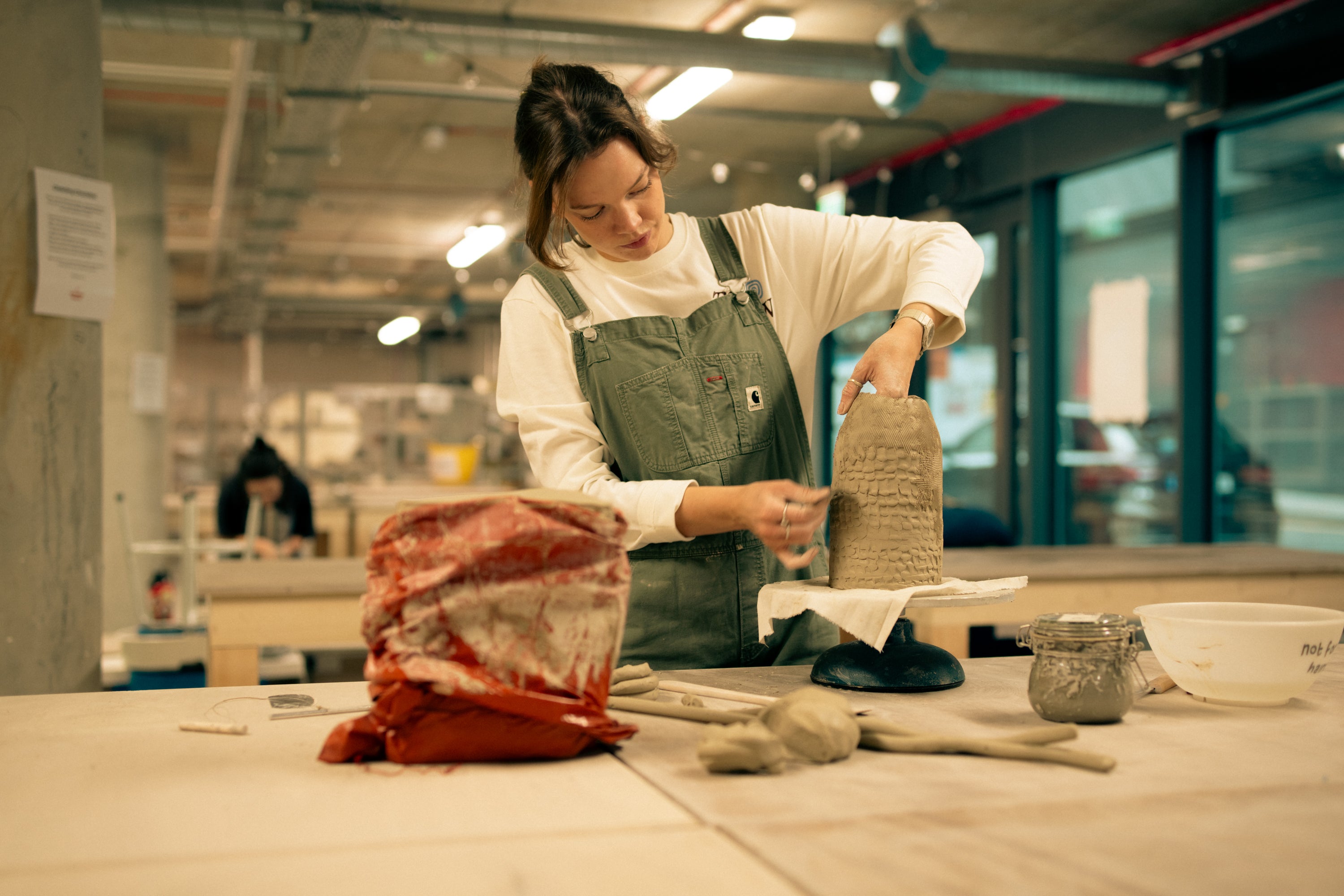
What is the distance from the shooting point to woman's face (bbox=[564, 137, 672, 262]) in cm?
146

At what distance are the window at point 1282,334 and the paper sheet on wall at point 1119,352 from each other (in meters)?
0.56

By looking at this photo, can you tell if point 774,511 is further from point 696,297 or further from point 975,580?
point 975,580

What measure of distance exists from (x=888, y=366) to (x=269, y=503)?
4.65 m

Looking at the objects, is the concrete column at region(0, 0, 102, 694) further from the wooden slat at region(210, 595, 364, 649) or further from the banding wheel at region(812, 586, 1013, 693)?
the banding wheel at region(812, 586, 1013, 693)

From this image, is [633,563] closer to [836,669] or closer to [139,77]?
[836,669]

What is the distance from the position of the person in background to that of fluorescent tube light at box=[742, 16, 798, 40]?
117 inches

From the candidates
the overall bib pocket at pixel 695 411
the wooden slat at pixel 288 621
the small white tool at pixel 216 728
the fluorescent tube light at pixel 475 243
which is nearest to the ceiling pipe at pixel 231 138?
the fluorescent tube light at pixel 475 243

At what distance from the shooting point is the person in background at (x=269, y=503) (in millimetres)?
5301

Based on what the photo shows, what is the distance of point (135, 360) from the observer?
6793mm

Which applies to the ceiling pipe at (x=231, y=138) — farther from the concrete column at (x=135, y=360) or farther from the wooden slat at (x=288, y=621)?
the wooden slat at (x=288, y=621)

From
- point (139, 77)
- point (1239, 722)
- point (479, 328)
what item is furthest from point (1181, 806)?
point (479, 328)

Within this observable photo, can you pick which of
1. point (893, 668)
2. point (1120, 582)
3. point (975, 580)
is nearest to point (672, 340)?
point (893, 668)

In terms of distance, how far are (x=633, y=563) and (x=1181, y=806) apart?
807 millimetres

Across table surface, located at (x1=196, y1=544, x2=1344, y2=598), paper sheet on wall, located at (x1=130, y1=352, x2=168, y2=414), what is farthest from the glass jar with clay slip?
paper sheet on wall, located at (x1=130, y1=352, x2=168, y2=414)
